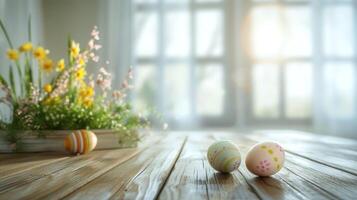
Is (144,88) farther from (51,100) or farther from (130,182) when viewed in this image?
(130,182)

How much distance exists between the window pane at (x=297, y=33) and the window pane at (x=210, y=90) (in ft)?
2.19

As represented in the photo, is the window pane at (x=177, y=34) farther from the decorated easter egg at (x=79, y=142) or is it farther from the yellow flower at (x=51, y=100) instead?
the decorated easter egg at (x=79, y=142)

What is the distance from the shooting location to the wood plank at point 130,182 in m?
0.58

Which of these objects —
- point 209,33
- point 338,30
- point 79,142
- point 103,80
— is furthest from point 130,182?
point 338,30

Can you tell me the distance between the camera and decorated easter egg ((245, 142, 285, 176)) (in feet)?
2.53

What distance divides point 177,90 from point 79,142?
224cm

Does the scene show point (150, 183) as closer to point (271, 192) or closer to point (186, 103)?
point (271, 192)

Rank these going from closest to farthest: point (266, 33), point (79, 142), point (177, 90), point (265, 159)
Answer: point (265, 159) < point (79, 142) < point (177, 90) < point (266, 33)

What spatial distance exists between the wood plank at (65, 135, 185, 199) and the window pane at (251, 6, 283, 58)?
2.72m

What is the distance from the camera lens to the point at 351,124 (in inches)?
135

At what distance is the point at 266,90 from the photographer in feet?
11.5

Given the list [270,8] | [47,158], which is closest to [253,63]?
[270,8]

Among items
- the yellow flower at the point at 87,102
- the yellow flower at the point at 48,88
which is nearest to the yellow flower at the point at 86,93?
the yellow flower at the point at 87,102

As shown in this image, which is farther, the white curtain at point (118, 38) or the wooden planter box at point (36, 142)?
the white curtain at point (118, 38)
